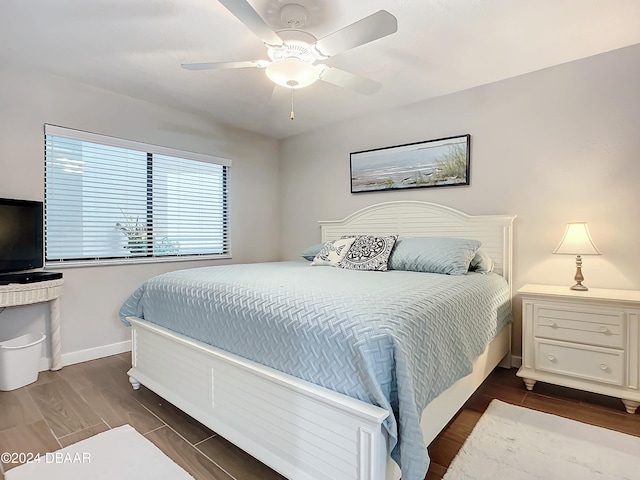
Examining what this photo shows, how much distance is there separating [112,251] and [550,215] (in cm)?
380

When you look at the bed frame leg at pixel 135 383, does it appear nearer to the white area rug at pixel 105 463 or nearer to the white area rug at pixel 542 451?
the white area rug at pixel 105 463

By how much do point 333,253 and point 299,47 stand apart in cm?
172

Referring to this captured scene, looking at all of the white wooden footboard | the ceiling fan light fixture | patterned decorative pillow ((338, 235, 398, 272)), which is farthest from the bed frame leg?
the ceiling fan light fixture

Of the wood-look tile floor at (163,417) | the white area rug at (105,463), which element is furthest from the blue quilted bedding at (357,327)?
the white area rug at (105,463)

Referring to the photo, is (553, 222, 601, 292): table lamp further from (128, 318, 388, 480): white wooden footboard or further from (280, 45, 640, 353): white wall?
(128, 318, 388, 480): white wooden footboard

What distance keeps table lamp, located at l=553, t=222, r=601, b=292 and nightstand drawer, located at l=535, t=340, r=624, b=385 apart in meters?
0.42

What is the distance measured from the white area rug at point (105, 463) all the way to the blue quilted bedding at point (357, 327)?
1.89 feet

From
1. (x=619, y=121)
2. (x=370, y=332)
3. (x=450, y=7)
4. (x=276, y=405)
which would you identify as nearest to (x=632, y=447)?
(x=370, y=332)

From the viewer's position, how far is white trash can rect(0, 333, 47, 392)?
7.86ft

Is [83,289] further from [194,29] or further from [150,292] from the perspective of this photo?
[194,29]

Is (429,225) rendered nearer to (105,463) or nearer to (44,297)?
(105,463)

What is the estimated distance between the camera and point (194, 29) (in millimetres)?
2145

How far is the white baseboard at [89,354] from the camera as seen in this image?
9.15ft

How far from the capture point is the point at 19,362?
8.04 feet
